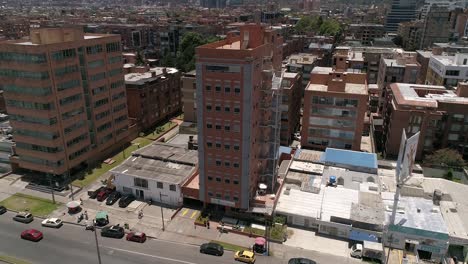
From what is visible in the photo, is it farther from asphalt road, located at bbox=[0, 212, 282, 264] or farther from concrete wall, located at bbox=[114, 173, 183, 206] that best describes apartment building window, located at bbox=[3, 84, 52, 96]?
asphalt road, located at bbox=[0, 212, 282, 264]

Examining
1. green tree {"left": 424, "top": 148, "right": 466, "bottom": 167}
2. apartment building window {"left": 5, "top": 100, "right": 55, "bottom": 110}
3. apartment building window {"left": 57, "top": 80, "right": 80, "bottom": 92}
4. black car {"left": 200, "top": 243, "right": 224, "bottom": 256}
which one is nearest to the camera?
black car {"left": 200, "top": 243, "right": 224, "bottom": 256}

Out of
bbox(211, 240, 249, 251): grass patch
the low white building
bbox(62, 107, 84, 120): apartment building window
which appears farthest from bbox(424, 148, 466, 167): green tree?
bbox(62, 107, 84, 120): apartment building window

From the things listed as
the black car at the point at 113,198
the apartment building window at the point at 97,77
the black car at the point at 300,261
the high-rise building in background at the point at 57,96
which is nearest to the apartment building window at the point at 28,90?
the high-rise building in background at the point at 57,96

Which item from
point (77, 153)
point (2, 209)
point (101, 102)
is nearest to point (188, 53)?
point (101, 102)

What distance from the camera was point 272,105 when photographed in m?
65.1

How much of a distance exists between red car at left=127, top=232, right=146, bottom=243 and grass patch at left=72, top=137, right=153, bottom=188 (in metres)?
24.0

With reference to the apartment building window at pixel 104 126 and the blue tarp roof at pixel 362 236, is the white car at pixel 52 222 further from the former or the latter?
the blue tarp roof at pixel 362 236

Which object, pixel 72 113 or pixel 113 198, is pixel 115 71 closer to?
pixel 72 113

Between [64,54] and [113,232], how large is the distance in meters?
40.0

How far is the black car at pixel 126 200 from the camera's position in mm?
69250

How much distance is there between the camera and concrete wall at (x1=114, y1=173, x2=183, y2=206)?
69.1m

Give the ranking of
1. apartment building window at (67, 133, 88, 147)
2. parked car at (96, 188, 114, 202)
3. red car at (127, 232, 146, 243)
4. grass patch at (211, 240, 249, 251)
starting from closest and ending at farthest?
grass patch at (211, 240, 249, 251)
red car at (127, 232, 146, 243)
parked car at (96, 188, 114, 202)
apartment building window at (67, 133, 88, 147)

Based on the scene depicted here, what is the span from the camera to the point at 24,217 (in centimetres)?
6362

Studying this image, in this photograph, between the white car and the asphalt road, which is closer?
the asphalt road
